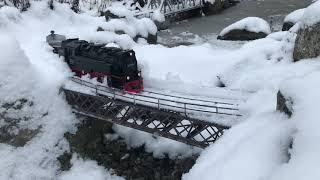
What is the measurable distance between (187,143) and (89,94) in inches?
257

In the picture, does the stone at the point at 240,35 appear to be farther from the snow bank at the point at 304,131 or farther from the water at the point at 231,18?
the snow bank at the point at 304,131

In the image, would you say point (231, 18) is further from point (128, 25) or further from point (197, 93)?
point (197, 93)

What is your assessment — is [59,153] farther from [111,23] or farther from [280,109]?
[111,23]

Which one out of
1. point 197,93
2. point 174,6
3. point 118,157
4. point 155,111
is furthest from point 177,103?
point 174,6

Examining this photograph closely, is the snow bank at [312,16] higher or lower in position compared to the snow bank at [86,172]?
higher

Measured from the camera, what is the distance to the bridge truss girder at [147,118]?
23.3 metres

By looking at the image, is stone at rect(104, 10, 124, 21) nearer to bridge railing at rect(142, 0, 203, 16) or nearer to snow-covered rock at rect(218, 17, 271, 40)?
snow-covered rock at rect(218, 17, 271, 40)

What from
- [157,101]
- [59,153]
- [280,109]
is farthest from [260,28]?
[280,109]

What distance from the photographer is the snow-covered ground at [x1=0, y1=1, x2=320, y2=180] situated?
14.3 m

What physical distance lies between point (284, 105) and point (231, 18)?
43.1m


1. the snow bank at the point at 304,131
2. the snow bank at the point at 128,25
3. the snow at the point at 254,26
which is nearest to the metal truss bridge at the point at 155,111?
the snow bank at the point at 304,131

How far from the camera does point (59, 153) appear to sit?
2656 cm

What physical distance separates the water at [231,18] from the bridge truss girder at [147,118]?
23.4m

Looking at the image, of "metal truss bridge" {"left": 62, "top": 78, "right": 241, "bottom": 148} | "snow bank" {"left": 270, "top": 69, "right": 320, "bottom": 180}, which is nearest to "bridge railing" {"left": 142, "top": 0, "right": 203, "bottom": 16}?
"metal truss bridge" {"left": 62, "top": 78, "right": 241, "bottom": 148}
